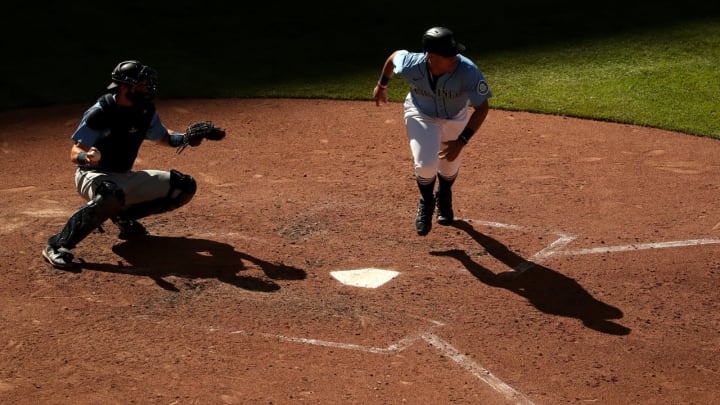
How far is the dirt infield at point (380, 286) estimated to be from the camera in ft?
20.6

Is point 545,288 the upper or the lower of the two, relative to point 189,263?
upper

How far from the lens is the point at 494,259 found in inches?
319

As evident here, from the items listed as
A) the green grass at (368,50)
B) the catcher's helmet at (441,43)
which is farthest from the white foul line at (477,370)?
the green grass at (368,50)

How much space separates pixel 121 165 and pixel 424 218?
2480mm

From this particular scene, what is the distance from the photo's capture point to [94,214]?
7934mm

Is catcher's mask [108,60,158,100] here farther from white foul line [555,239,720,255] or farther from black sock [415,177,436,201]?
white foul line [555,239,720,255]

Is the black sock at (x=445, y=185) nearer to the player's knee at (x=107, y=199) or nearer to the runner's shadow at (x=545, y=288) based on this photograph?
the runner's shadow at (x=545, y=288)

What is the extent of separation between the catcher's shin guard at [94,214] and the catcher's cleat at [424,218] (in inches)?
93.3

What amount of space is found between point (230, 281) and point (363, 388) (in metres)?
1.89

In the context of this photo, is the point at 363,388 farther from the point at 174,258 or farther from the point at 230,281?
the point at 174,258

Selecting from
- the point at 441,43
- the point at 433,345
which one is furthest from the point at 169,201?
the point at 433,345

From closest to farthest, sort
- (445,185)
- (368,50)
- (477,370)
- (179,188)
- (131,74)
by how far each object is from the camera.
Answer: (477,370) → (131,74) → (179,188) → (445,185) → (368,50)

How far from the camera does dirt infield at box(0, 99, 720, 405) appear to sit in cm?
629

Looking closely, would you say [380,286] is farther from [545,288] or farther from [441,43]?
[441,43]
